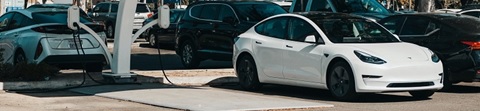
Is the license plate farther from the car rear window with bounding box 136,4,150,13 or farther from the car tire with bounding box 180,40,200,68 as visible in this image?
the car rear window with bounding box 136,4,150,13

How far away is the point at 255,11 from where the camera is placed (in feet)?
64.5

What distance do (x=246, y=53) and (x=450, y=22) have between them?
3245 mm

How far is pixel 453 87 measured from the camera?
16.4 m

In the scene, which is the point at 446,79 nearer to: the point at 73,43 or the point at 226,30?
the point at 226,30

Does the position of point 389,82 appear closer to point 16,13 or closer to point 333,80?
point 333,80

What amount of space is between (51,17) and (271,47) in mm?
4505

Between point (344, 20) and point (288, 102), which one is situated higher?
point (344, 20)

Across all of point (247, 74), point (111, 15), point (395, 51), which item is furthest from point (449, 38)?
point (111, 15)

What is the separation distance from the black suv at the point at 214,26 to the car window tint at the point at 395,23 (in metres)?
3.10

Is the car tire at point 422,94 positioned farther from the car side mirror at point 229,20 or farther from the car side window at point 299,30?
the car side mirror at point 229,20

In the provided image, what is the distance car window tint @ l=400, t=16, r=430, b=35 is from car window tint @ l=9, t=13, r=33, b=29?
6.44 m

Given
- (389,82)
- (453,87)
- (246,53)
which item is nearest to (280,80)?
(246,53)

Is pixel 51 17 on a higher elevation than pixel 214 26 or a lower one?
higher

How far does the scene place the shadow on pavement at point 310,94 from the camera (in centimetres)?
1403
